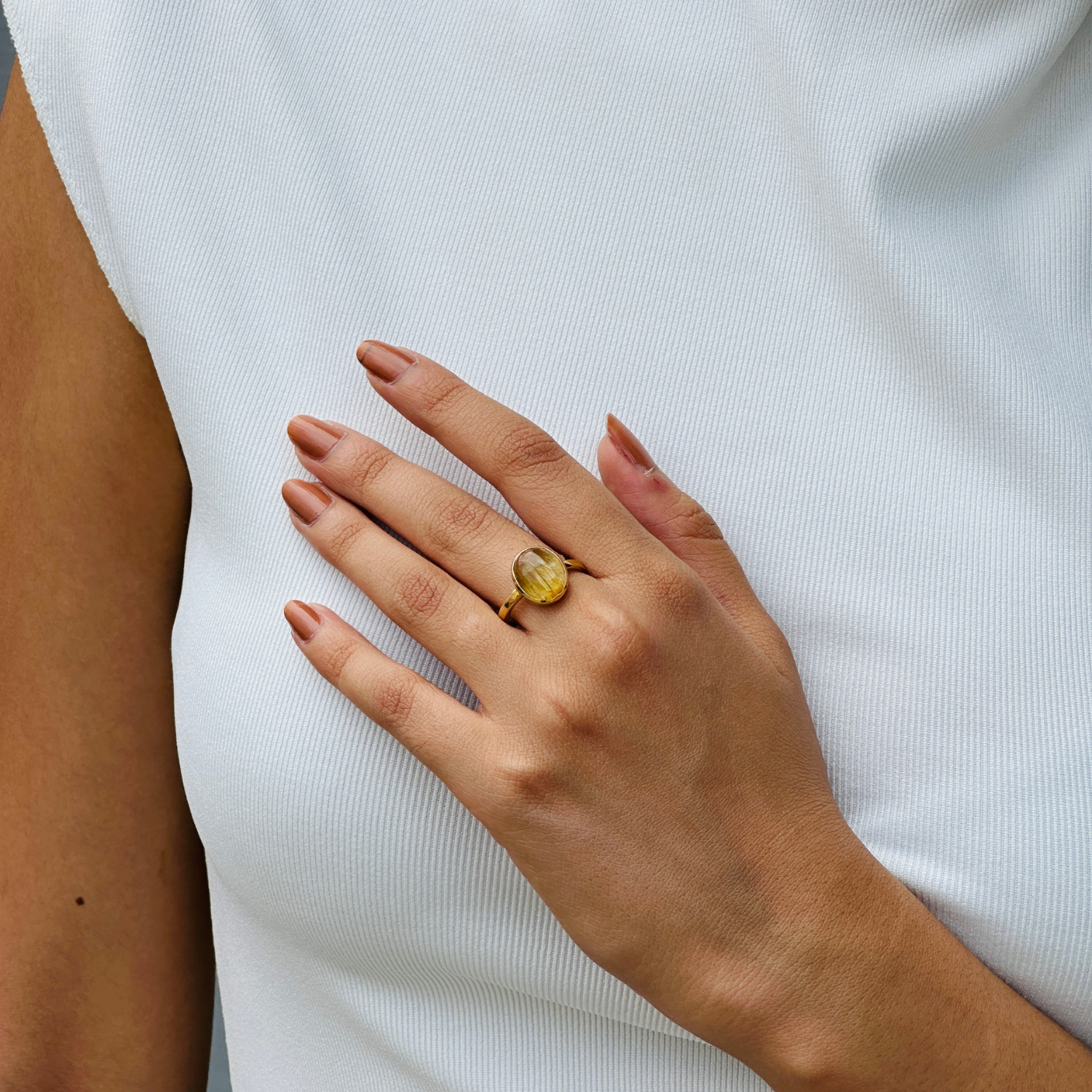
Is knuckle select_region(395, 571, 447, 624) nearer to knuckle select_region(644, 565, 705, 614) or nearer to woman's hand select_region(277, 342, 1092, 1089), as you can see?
woman's hand select_region(277, 342, 1092, 1089)

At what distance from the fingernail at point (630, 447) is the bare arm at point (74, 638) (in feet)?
1.31

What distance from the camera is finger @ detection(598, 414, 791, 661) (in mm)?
676

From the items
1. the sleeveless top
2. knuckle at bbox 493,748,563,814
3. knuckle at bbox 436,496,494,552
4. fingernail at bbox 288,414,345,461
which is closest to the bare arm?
the sleeveless top

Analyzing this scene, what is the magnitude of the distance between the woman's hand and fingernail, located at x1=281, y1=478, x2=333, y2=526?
2 cm

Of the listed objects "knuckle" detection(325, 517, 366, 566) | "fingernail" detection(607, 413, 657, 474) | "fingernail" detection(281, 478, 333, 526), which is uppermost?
"fingernail" detection(607, 413, 657, 474)

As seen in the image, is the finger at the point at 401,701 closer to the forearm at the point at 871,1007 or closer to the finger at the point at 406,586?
the finger at the point at 406,586

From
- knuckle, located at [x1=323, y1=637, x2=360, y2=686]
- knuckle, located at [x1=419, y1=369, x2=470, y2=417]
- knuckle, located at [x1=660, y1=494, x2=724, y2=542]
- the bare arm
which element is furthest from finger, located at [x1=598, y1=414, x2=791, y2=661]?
the bare arm

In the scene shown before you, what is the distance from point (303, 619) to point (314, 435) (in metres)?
0.13

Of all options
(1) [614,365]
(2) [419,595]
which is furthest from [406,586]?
(1) [614,365]

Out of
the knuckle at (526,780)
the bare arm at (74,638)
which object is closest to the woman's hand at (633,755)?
the knuckle at (526,780)

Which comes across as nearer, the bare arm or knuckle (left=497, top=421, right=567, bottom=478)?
knuckle (left=497, top=421, right=567, bottom=478)

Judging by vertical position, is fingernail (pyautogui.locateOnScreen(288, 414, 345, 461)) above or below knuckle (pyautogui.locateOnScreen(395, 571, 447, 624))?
above

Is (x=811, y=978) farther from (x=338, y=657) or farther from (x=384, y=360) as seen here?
(x=384, y=360)

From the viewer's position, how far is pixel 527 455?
65cm
